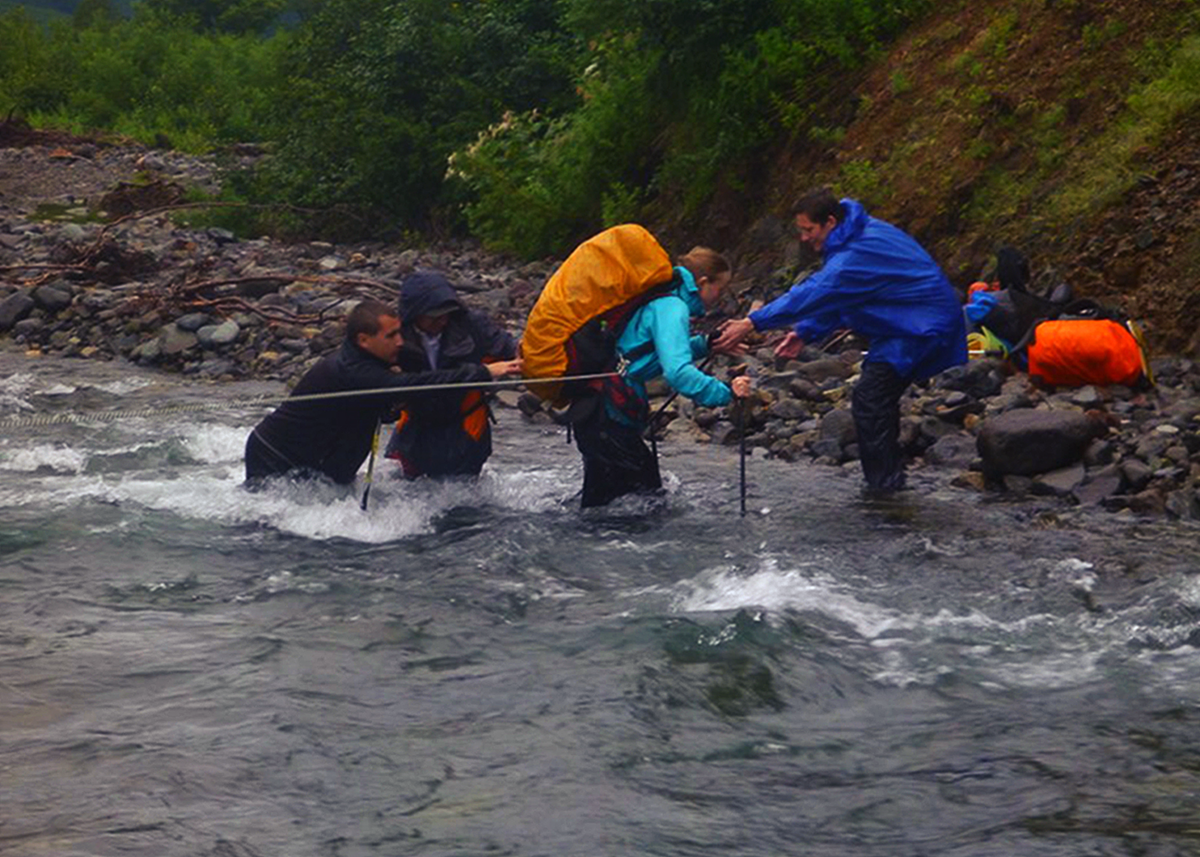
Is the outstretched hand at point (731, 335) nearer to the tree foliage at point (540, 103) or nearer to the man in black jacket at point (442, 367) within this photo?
the man in black jacket at point (442, 367)

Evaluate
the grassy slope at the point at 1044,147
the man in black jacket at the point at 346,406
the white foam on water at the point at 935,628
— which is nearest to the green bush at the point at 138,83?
the grassy slope at the point at 1044,147

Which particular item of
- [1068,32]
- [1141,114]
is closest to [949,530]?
[1141,114]

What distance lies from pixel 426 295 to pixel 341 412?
846mm

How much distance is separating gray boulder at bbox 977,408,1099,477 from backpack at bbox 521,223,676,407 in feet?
8.51

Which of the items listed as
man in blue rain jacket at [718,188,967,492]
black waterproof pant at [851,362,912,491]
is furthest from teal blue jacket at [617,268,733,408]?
black waterproof pant at [851,362,912,491]

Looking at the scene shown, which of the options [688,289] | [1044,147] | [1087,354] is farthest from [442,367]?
[1044,147]

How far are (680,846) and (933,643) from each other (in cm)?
225

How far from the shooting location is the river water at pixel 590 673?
17.7 feet

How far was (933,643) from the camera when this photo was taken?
7.12 m

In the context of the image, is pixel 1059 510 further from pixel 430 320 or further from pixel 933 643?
pixel 430 320

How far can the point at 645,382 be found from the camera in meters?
8.73

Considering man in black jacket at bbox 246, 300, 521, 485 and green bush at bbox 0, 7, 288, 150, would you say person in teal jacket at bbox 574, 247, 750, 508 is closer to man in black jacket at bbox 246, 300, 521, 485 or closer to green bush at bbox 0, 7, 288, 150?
man in black jacket at bbox 246, 300, 521, 485

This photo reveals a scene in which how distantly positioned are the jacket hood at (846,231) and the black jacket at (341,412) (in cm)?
198

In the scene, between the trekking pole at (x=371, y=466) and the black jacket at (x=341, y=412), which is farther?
the trekking pole at (x=371, y=466)
